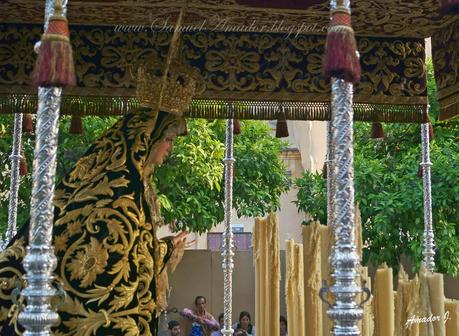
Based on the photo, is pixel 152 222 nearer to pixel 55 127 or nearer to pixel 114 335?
pixel 114 335

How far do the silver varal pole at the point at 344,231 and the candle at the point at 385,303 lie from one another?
3.76 feet

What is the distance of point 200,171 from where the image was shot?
11.6 metres

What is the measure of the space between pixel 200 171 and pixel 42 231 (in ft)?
29.5

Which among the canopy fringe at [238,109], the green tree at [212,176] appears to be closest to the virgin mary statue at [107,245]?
the canopy fringe at [238,109]

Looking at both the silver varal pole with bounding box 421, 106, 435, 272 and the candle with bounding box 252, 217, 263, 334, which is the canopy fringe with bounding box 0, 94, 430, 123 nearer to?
the silver varal pole with bounding box 421, 106, 435, 272

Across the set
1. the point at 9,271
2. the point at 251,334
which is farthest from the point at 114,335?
the point at 251,334

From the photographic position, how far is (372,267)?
38.1 feet

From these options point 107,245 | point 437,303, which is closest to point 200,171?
point 437,303

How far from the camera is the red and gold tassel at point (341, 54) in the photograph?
2.64m

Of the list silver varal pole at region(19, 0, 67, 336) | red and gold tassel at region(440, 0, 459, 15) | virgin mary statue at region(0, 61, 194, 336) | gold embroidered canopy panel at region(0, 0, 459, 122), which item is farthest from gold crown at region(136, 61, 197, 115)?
red and gold tassel at region(440, 0, 459, 15)

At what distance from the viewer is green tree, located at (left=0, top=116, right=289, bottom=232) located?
32.4 feet

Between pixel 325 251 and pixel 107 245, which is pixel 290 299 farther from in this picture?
pixel 107 245

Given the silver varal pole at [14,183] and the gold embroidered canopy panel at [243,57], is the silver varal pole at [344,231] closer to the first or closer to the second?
the gold embroidered canopy panel at [243,57]

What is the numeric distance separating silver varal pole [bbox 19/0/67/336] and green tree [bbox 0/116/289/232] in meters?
5.18
